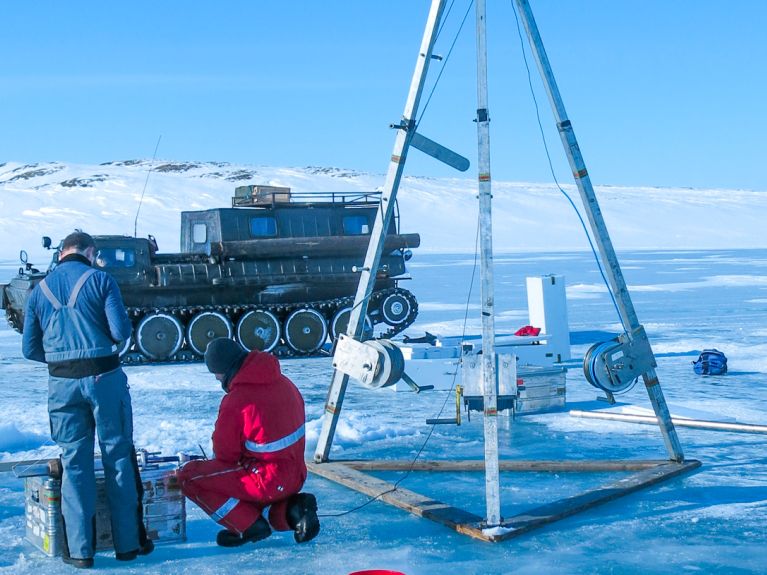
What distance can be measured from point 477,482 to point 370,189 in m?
72.4

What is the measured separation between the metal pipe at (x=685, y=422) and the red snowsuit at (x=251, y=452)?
4586 millimetres

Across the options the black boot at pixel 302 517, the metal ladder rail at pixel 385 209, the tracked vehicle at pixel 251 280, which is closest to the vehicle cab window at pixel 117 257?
the tracked vehicle at pixel 251 280

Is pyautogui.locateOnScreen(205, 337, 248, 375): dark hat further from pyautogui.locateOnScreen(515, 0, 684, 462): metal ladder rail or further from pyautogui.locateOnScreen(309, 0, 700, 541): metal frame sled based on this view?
pyautogui.locateOnScreen(515, 0, 684, 462): metal ladder rail

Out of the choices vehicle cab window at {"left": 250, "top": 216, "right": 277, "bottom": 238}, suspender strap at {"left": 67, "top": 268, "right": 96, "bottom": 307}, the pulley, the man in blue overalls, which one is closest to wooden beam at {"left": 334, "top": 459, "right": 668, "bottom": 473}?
the pulley

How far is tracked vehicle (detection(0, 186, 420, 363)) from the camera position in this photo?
15.6 metres

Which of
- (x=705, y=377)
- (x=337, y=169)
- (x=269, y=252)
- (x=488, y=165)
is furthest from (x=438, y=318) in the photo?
(x=337, y=169)

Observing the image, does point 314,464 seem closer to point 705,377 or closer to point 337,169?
point 705,377

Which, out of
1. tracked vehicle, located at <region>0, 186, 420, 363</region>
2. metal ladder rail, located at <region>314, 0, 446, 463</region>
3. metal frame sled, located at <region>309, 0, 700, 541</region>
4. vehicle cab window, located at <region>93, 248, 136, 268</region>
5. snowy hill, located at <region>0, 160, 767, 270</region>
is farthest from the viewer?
snowy hill, located at <region>0, 160, 767, 270</region>

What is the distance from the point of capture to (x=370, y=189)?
79062 mm

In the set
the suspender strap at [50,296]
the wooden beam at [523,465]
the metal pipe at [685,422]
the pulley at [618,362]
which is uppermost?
the suspender strap at [50,296]

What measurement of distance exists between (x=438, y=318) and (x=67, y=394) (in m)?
14.9

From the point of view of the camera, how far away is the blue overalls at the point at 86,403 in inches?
208

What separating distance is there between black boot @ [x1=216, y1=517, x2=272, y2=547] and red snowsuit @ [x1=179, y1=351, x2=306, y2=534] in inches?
1.4

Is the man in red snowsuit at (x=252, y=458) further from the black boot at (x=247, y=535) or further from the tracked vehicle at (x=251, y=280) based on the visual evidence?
the tracked vehicle at (x=251, y=280)
